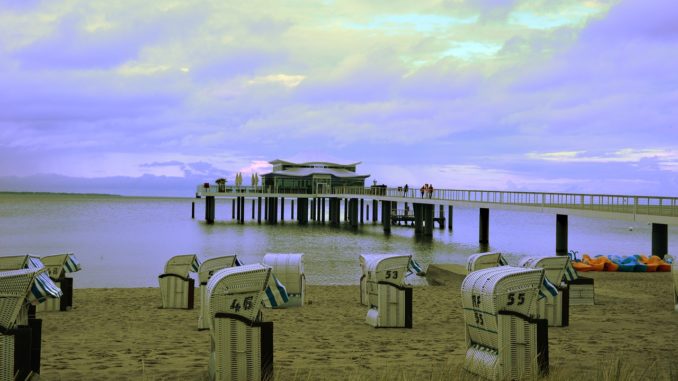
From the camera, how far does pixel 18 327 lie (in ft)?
23.8

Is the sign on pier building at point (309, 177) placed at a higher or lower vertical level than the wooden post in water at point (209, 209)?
higher

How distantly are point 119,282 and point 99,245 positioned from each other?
2115cm

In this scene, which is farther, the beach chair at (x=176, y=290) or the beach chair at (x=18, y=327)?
the beach chair at (x=176, y=290)

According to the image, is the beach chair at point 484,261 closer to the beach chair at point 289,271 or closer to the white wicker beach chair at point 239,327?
the beach chair at point 289,271

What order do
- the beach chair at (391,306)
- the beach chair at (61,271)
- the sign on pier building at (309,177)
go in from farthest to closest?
the sign on pier building at (309,177) → the beach chair at (61,271) → the beach chair at (391,306)

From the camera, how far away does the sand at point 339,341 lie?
27.4 feet

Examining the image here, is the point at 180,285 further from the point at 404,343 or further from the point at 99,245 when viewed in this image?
the point at 99,245

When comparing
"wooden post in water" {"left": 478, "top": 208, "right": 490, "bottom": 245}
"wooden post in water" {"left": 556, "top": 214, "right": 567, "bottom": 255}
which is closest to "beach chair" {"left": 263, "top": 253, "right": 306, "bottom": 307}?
"wooden post in water" {"left": 556, "top": 214, "right": 567, "bottom": 255}

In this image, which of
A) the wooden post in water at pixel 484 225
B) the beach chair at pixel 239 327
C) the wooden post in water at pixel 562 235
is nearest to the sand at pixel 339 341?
the beach chair at pixel 239 327

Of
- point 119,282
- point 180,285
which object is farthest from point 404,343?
point 119,282

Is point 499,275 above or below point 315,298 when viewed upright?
above

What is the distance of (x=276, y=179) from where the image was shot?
74.1m

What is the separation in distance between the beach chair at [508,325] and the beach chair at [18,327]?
4495mm

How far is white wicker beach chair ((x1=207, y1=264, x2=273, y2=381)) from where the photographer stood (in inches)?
289
